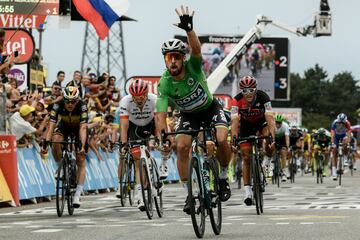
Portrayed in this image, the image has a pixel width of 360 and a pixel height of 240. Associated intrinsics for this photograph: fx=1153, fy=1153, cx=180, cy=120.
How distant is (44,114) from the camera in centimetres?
2350

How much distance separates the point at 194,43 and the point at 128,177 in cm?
611

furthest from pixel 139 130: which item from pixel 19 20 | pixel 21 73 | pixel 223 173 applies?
pixel 19 20

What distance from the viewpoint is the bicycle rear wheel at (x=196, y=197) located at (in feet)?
38.8

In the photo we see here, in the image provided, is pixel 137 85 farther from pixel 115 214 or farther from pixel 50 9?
pixel 50 9

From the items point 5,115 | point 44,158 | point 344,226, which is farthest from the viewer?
point 44,158

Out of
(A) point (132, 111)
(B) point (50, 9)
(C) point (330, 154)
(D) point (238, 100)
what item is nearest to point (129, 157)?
(A) point (132, 111)

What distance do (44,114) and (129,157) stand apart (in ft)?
19.0

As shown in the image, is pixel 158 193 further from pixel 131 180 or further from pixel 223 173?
pixel 223 173

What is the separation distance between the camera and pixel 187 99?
13266 mm

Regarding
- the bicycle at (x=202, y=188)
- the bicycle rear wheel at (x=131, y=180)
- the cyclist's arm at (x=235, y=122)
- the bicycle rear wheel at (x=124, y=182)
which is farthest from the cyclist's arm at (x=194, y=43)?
the bicycle rear wheel at (x=124, y=182)

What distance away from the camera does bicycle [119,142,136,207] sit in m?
18.1

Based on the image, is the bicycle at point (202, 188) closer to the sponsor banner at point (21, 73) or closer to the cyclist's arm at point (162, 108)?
the cyclist's arm at point (162, 108)

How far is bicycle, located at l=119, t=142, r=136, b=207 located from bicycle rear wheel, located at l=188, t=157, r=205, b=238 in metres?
5.84

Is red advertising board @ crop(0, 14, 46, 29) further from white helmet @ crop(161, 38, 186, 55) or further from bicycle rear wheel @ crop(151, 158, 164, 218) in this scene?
white helmet @ crop(161, 38, 186, 55)
